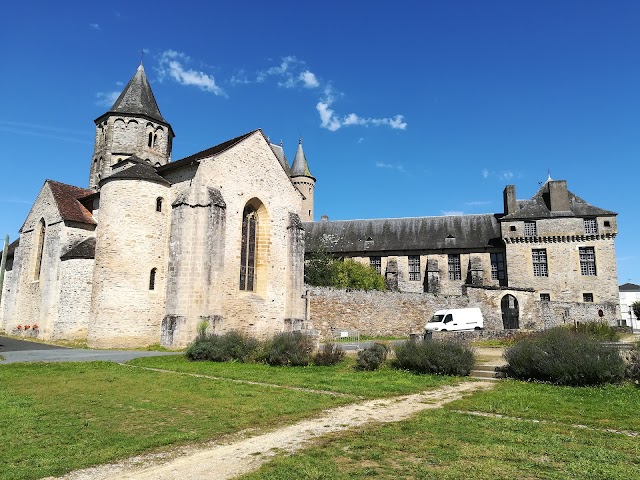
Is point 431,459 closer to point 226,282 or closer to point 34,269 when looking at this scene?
point 226,282

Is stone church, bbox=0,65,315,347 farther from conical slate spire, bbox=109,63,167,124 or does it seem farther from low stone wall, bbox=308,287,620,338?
conical slate spire, bbox=109,63,167,124

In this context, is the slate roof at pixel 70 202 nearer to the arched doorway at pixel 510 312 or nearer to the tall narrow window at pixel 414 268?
the tall narrow window at pixel 414 268

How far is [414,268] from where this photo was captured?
41938 millimetres

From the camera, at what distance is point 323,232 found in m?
46.7

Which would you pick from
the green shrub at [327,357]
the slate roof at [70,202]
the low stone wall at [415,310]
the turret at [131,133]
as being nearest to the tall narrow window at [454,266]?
the low stone wall at [415,310]

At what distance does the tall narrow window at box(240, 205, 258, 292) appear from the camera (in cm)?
2488

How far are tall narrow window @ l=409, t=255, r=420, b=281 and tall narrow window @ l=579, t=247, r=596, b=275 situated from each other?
42.3 feet

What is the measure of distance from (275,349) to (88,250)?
44.8 feet

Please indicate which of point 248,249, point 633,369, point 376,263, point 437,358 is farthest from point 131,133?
point 633,369

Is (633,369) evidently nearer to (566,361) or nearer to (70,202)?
(566,361)

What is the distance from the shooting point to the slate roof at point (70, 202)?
25.1 metres

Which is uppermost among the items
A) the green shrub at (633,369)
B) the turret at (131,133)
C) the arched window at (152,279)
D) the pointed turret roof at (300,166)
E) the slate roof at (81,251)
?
the pointed turret roof at (300,166)

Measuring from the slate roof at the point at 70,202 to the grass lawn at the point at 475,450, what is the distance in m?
23.2

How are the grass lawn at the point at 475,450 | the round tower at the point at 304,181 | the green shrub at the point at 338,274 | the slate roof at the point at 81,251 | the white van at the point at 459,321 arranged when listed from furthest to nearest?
the round tower at the point at 304,181 < the green shrub at the point at 338,274 < the white van at the point at 459,321 < the slate roof at the point at 81,251 < the grass lawn at the point at 475,450
